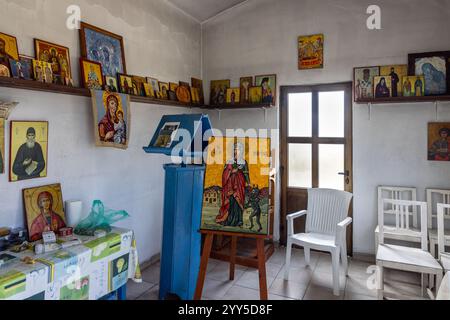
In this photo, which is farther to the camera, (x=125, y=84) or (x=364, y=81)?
(x=364, y=81)

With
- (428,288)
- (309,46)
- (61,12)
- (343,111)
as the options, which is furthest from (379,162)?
(61,12)

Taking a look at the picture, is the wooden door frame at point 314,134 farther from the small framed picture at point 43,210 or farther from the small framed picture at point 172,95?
the small framed picture at point 43,210

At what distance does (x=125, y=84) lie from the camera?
3.31 m

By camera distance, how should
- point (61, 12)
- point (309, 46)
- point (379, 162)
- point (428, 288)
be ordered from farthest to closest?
point (309, 46)
point (379, 162)
point (428, 288)
point (61, 12)

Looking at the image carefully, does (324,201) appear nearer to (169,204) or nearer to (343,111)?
(343,111)

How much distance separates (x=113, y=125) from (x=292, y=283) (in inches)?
98.1

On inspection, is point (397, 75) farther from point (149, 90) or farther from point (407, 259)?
point (149, 90)

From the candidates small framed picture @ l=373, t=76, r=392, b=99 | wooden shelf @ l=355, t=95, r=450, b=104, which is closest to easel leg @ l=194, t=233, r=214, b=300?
wooden shelf @ l=355, t=95, r=450, b=104

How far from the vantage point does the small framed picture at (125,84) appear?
128 inches

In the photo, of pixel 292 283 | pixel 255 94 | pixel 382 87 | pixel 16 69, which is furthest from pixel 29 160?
pixel 382 87

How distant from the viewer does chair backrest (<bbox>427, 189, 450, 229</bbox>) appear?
3.61 metres

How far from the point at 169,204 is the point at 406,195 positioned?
2.89 metres
